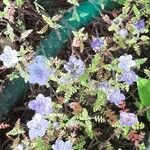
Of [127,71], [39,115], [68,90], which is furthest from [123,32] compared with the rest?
[39,115]

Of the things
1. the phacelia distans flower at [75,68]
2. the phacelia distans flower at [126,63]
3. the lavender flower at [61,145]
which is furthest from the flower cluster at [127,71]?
the lavender flower at [61,145]

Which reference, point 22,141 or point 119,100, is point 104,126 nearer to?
point 119,100

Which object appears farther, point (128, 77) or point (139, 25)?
point (139, 25)

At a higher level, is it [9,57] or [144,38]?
[9,57]

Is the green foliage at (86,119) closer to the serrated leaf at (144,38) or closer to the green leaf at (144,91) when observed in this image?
the green leaf at (144,91)

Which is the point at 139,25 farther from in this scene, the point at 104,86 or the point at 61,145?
the point at 61,145
